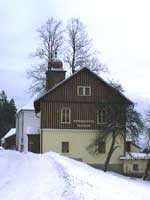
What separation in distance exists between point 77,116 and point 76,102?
142cm

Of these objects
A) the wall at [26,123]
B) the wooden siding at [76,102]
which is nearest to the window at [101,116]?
the wooden siding at [76,102]

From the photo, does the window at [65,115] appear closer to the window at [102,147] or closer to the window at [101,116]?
the window at [101,116]

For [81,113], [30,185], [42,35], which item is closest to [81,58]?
[42,35]

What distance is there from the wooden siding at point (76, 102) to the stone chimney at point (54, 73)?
466cm

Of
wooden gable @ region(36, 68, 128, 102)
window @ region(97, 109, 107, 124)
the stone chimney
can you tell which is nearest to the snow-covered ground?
wooden gable @ region(36, 68, 128, 102)

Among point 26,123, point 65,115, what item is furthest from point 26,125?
point 65,115

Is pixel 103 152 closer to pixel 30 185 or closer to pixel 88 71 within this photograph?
pixel 88 71

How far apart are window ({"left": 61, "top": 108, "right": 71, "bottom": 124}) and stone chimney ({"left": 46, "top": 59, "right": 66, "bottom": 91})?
5.53m

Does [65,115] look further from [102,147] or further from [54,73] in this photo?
[54,73]

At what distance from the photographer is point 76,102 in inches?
2296

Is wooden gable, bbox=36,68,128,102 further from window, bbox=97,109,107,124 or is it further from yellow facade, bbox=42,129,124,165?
yellow facade, bbox=42,129,124,165

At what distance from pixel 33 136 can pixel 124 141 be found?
10.1 meters

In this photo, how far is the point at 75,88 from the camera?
58.3m

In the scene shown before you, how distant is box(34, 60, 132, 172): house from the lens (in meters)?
57.4
